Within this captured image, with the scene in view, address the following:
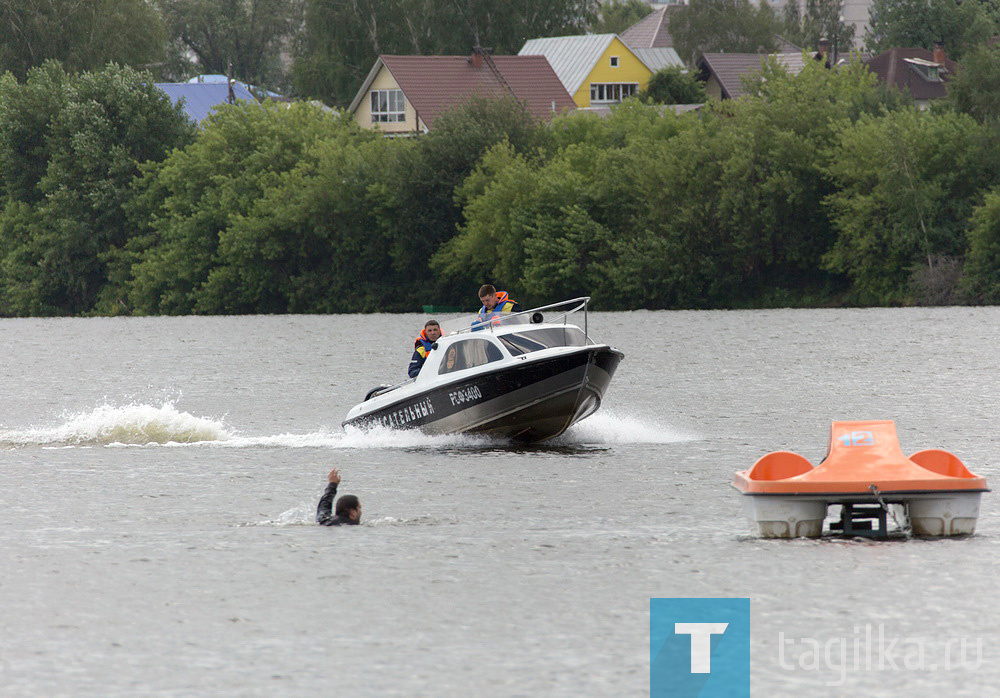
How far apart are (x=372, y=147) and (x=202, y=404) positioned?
4254cm

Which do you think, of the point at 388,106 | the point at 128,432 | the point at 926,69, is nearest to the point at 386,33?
the point at 388,106

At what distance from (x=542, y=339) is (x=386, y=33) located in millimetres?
78365

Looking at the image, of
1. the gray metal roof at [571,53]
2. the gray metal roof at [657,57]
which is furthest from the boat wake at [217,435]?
the gray metal roof at [657,57]

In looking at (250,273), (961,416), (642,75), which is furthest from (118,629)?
(642,75)

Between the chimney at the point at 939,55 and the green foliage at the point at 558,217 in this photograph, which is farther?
the chimney at the point at 939,55

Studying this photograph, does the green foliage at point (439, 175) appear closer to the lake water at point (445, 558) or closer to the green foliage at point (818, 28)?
the lake water at point (445, 558)

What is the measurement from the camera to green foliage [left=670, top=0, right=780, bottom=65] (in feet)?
381

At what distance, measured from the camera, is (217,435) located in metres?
29.1

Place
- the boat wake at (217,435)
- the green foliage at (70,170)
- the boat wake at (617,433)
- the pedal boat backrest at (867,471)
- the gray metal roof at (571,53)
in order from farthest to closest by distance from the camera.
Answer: the gray metal roof at (571,53), the green foliage at (70,170), the boat wake at (617,433), the boat wake at (217,435), the pedal boat backrest at (867,471)

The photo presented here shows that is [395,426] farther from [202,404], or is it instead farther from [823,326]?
[823,326]

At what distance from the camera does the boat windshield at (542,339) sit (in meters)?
24.7

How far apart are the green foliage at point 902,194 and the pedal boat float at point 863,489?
52.4 metres

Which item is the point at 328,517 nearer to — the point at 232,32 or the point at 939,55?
the point at 939,55

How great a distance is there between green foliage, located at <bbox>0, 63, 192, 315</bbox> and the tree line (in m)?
0.11
